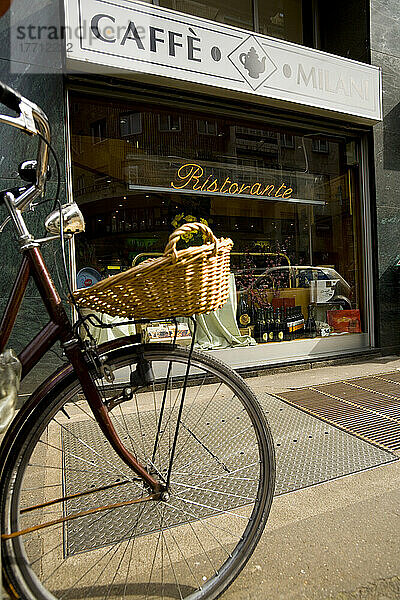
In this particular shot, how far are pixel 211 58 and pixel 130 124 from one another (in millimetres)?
1045

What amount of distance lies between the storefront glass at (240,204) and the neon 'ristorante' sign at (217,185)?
0.04 ft

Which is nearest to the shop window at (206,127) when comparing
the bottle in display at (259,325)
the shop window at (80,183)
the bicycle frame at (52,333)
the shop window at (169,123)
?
the shop window at (169,123)

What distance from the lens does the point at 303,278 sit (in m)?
6.11

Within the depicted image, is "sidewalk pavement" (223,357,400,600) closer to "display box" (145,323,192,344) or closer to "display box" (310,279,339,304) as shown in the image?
"display box" (145,323,192,344)

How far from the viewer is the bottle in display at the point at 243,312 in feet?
18.5

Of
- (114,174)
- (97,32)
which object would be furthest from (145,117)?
(97,32)

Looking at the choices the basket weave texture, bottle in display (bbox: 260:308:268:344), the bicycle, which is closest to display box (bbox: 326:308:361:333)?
bottle in display (bbox: 260:308:268:344)

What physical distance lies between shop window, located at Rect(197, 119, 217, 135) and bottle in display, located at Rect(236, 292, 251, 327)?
6.28 ft

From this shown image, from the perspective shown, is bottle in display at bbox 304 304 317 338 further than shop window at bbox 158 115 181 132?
Yes

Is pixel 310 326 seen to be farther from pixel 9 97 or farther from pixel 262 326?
pixel 9 97

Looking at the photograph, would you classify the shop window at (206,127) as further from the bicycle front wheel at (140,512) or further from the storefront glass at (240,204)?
the bicycle front wheel at (140,512)

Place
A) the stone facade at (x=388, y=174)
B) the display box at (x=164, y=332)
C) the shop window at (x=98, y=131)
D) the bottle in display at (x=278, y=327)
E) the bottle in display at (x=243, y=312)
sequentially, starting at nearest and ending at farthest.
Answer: the display box at (x=164, y=332), the shop window at (x=98, y=131), the bottle in display at (x=243, y=312), the bottle in display at (x=278, y=327), the stone facade at (x=388, y=174)

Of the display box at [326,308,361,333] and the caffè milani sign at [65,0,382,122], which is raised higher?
the caffè milani sign at [65,0,382,122]

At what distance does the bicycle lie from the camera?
1410 mm
